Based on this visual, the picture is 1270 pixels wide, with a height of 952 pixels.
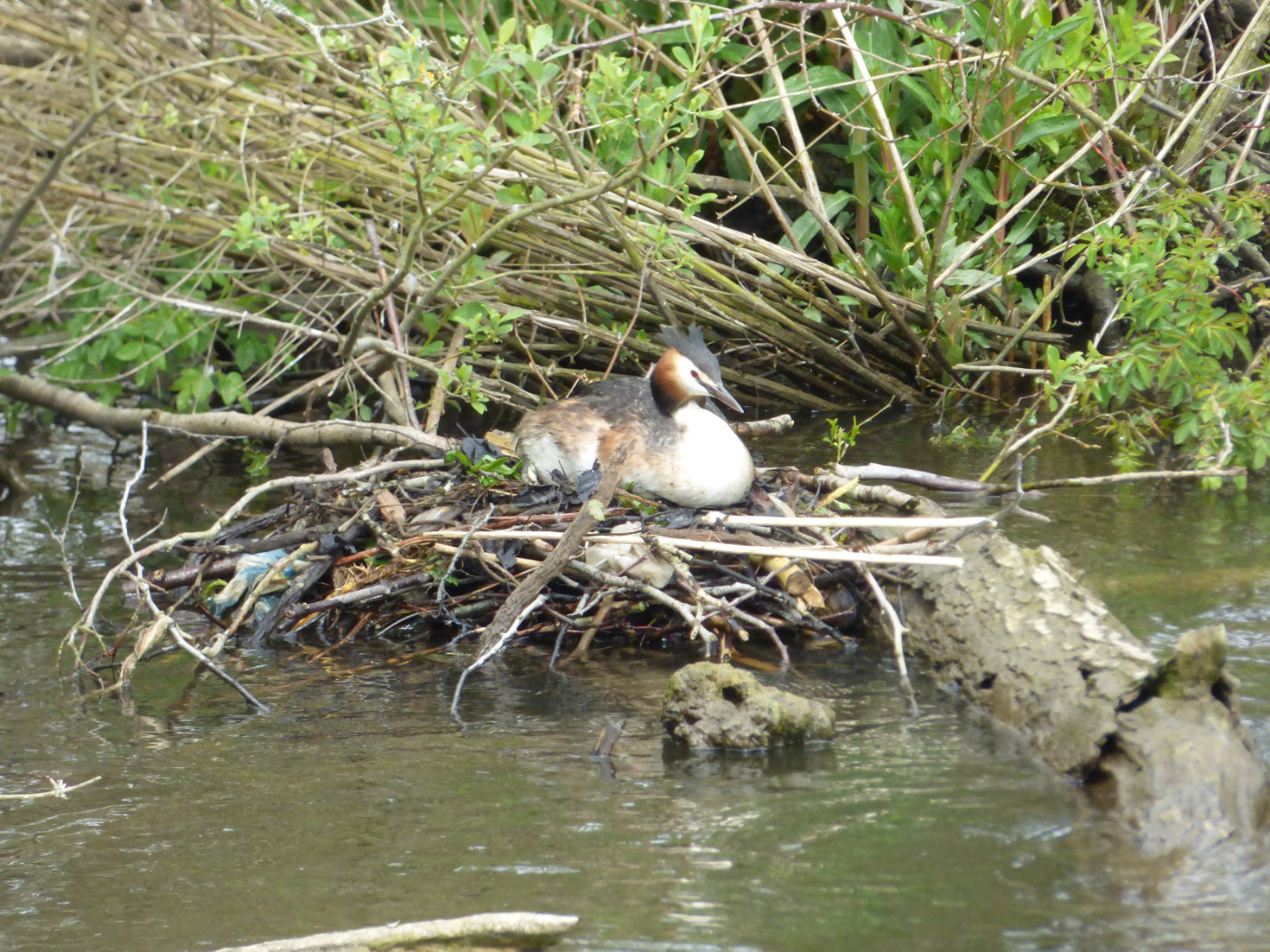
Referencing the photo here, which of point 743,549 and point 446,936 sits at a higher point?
point 743,549

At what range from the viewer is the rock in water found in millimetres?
3771

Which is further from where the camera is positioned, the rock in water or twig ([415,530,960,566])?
twig ([415,530,960,566])

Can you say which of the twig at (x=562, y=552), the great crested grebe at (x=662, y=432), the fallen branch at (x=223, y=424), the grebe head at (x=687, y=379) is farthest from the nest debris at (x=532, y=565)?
the grebe head at (x=687, y=379)

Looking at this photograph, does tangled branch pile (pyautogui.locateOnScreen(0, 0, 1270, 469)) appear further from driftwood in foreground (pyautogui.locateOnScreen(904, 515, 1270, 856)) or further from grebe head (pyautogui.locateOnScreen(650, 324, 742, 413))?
driftwood in foreground (pyautogui.locateOnScreen(904, 515, 1270, 856))

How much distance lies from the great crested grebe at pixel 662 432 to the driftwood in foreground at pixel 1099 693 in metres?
0.91

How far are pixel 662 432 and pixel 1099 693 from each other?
82.0 inches

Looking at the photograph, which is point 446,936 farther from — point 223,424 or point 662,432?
point 223,424

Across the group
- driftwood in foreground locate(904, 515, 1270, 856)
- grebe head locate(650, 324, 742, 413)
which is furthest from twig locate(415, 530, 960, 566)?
grebe head locate(650, 324, 742, 413)

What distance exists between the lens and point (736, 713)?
3.79 meters

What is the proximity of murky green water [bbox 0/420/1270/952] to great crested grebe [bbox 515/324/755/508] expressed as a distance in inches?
26.6

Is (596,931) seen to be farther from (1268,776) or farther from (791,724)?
(1268,776)

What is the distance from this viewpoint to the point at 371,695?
4.47 metres

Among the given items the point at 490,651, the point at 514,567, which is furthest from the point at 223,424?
the point at 490,651

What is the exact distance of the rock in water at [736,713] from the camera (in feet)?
12.4
